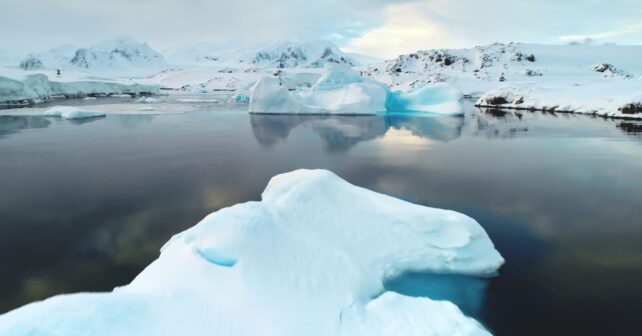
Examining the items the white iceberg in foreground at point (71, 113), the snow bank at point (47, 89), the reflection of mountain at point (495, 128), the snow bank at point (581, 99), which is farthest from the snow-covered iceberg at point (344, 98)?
the snow bank at point (47, 89)

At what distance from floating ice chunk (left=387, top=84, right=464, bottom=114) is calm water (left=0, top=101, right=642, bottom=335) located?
6.34 metres

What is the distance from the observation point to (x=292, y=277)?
8.94 ft

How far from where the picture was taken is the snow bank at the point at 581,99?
16781 millimetres

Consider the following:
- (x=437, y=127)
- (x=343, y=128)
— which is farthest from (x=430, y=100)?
(x=343, y=128)

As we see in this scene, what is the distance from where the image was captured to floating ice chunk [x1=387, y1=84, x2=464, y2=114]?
19369 mm

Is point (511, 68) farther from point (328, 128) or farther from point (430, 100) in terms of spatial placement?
point (328, 128)

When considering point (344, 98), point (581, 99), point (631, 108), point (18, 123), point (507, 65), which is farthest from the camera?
point (507, 65)

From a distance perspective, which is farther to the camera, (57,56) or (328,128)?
(57,56)

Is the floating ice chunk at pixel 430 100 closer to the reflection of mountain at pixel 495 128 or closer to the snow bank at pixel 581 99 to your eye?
the reflection of mountain at pixel 495 128

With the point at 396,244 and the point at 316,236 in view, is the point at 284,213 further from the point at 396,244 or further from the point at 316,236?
the point at 396,244

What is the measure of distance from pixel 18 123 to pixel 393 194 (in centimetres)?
1559

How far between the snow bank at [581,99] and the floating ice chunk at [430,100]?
5.90 meters

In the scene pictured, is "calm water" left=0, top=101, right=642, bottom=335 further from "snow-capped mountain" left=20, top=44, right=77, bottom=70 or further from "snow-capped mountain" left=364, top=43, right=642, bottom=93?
"snow-capped mountain" left=20, top=44, right=77, bottom=70

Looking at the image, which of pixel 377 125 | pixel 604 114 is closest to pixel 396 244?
pixel 377 125
